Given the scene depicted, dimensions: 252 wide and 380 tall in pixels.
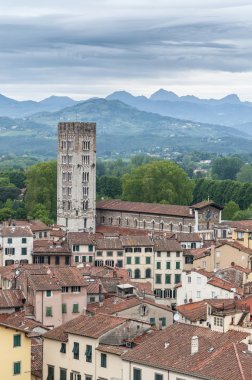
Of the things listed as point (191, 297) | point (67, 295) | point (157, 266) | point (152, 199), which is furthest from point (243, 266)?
point (152, 199)

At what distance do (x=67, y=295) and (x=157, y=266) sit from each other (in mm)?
28447

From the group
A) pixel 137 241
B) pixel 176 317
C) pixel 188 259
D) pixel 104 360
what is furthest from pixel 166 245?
pixel 104 360

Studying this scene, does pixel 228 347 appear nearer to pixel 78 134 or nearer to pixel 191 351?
pixel 191 351

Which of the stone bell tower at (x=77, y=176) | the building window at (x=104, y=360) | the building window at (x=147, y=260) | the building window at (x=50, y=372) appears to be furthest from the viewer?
the stone bell tower at (x=77, y=176)

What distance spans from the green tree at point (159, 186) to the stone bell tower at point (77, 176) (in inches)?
1175

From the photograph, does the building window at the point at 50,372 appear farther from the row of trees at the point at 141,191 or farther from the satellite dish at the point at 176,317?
the row of trees at the point at 141,191

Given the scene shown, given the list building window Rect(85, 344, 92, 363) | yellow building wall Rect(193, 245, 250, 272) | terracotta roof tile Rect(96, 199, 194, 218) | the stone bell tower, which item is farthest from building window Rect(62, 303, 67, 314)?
the stone bell tower

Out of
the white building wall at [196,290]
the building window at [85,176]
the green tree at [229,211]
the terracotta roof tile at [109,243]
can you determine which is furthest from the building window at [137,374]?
the green tree at [229,211]

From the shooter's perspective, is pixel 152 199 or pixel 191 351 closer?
pixel 191 351

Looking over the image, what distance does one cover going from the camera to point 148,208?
126 metres

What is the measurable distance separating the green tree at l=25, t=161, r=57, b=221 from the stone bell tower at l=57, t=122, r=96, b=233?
55.3ft

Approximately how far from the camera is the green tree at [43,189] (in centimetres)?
15375

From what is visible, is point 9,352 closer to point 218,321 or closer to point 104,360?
point 104,360

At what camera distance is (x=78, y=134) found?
132m
